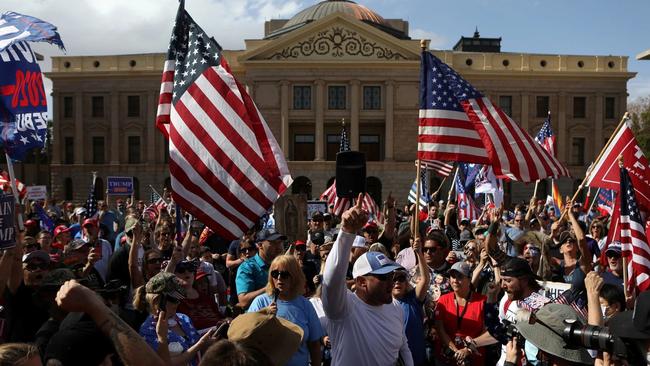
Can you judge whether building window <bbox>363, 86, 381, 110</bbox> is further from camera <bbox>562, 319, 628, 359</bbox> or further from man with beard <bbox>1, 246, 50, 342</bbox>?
camera <bbox>562, 319, 628, 359</bbox>

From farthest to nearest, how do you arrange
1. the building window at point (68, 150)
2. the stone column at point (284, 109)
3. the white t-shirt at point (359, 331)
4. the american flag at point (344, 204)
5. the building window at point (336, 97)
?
the building window at point (68, 150), the building window at point (336, 97), the stone column at point (284, 109), the american flag at point (344, 204), the white t-shirt at point (359, 331)

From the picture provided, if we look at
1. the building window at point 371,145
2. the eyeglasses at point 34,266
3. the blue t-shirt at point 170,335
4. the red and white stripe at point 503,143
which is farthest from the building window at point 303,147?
the blue t-shirt at point 170,335

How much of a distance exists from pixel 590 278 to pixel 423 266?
1768 millimetres

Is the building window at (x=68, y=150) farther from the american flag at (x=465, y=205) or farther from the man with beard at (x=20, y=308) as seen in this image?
the man with beard at (x=20, y=308)

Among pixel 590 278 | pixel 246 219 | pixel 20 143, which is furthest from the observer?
pixel 20 143

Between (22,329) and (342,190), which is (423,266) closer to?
(342,190)

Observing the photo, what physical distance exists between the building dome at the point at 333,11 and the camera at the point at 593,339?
59.3 m

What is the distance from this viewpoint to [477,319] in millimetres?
6145

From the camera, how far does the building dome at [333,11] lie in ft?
203

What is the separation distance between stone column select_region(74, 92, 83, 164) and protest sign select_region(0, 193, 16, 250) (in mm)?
52906

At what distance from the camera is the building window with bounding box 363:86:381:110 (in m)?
53.3

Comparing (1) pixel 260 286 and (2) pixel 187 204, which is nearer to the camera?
(2) pixel 187 204

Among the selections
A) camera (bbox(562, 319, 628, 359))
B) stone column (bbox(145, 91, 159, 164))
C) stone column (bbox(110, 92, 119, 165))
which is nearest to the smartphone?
camera (bbox(562, 319, 628, 359))

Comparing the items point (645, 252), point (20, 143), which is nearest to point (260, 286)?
point (20, 143)
